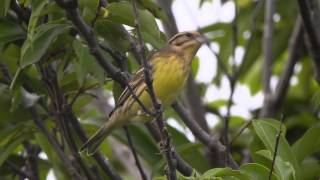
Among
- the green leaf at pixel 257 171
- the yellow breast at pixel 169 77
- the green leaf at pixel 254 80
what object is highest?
the yellow breast at pixel 169 77

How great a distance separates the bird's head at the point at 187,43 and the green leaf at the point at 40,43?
4.43 ft

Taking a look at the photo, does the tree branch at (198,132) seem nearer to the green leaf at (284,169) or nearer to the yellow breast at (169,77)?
the yellow breast at (169,77)

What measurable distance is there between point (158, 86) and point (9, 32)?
0.96 m

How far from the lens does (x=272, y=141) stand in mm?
3910

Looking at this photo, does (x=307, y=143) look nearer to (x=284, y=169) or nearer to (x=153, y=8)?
(x=284, y=169)

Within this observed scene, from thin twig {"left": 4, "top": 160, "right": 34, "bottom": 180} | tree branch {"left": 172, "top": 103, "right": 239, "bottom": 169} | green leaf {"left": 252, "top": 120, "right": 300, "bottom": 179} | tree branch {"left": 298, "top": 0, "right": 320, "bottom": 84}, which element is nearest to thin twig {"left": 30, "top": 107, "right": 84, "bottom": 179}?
thin twig {"left": 4, "top": 160, "right": 34, "bottom": 180}

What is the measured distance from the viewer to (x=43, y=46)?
380 cm

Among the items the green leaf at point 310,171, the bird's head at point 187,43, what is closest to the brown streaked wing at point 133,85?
the bird's head at point 187,43

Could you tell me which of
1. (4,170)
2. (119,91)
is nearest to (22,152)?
(4,170)

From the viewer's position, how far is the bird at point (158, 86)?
4500 millimetres

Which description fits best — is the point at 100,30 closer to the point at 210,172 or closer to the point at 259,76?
the point at 210,172

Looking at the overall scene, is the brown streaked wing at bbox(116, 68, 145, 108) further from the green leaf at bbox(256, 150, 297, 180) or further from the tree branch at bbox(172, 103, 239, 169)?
the green leaf at bbox(256, 150, 297, 180)

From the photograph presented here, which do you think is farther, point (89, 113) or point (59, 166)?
point (89, 113)

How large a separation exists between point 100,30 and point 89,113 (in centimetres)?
188
